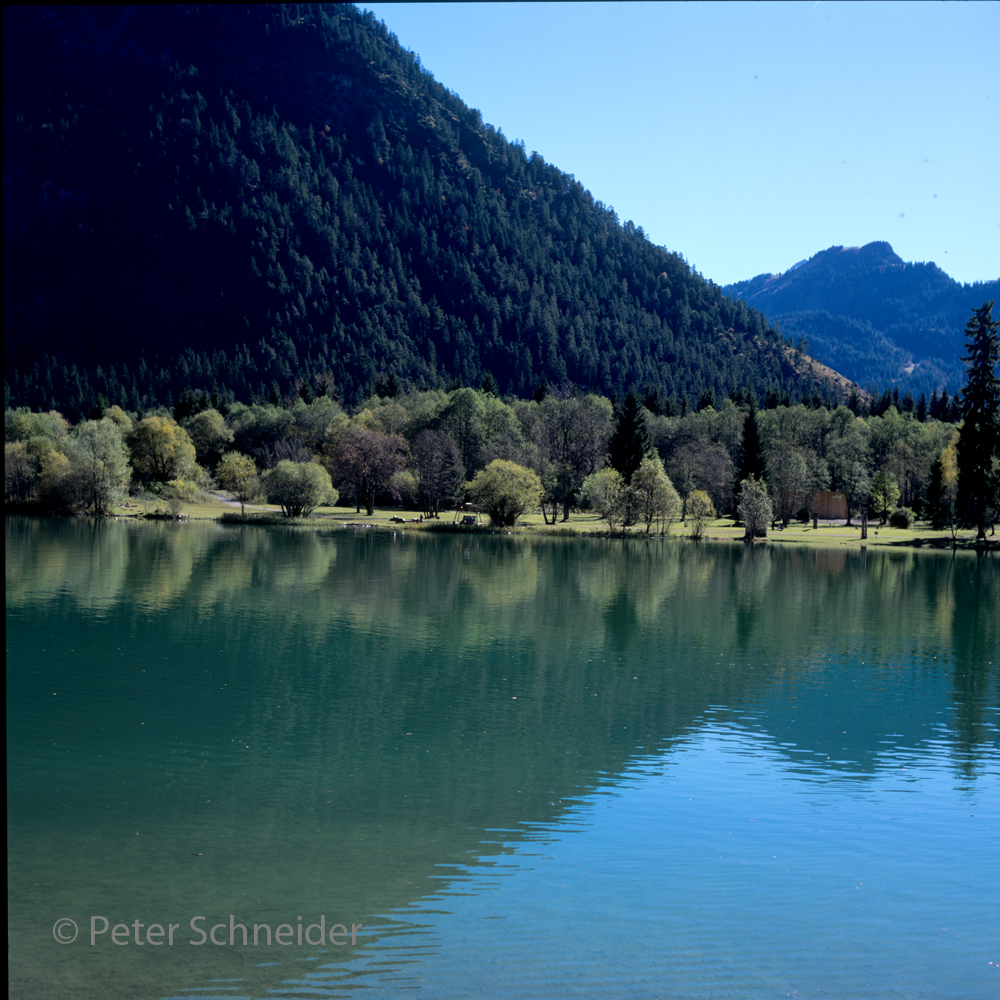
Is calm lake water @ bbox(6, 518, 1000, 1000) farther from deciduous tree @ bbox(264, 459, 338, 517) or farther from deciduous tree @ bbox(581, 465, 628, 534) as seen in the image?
deciduous tree @ bbox(264, 459, 338, 517)

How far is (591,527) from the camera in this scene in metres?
108

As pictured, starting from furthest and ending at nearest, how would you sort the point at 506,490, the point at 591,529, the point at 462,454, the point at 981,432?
the point at 462,454 → the point at 591,529 → the point at 506,490 → the point at 981,432

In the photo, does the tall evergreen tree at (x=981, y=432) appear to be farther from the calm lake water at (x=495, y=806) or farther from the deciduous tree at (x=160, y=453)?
the deciduous tree at (x=160, y=453)

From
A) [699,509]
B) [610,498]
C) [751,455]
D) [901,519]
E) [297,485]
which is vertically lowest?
[901,519]

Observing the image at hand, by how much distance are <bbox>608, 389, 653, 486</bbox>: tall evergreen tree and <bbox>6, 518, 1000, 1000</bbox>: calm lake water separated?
79.1 m

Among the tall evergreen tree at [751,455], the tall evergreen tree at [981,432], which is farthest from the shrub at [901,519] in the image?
the tall evergreen tree at [981,432]

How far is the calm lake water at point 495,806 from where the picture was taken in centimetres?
1195

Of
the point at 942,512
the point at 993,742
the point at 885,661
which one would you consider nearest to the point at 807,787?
the point at 993,742

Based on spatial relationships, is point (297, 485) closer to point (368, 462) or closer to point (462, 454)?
point (368, 462)

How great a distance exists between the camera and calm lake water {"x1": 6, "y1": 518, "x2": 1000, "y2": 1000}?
11953 mm

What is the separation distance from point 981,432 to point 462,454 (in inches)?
2605

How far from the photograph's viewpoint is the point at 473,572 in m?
61.4

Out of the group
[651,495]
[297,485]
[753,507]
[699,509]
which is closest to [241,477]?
[297,485]

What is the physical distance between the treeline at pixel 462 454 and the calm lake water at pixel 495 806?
7107 cm
